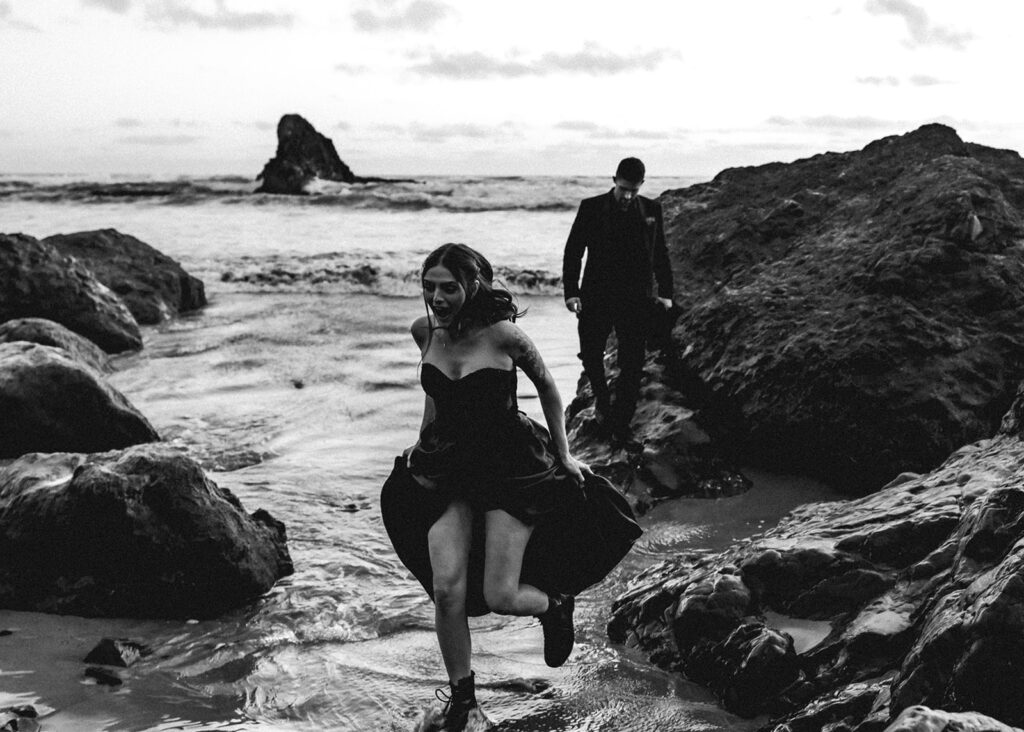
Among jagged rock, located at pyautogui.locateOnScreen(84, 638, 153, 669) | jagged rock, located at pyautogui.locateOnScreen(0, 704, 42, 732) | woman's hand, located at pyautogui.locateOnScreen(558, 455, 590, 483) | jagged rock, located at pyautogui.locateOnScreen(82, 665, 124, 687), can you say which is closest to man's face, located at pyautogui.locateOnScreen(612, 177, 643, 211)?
woman's hand, located at pyautogui.locateOnScreen(558, 455, 590, 483)

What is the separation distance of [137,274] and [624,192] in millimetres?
10169

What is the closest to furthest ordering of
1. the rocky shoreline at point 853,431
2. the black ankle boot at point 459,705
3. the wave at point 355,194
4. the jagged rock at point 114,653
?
the rocky shoreline at point 853,431 < the black ankle boot at point 459,705 < the jagged rock at point 114,653 < the wave at point 355,194

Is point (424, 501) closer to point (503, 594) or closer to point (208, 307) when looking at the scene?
point (503, 594)

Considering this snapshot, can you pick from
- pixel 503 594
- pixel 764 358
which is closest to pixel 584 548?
pixel 503 594

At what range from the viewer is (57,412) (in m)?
7.28

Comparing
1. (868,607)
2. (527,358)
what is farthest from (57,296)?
(868,607)

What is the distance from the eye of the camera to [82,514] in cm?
529

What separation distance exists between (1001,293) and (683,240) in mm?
2749

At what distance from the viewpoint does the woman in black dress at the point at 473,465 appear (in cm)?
385

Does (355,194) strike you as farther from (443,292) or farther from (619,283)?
(443,292)

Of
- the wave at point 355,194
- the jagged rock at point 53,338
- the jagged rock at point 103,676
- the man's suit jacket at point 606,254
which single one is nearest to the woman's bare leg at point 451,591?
the jagged rock at point 103,676

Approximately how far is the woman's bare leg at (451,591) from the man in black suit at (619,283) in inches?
135

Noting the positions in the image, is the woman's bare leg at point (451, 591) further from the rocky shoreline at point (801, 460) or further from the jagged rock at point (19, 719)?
the jagged rock at point (19, 719)

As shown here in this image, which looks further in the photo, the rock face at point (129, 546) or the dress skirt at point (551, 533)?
the rock face at point (129, 546)
